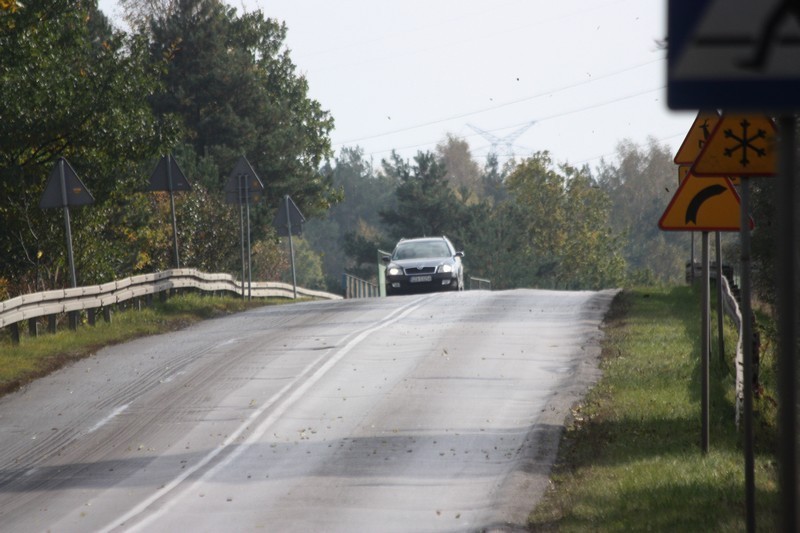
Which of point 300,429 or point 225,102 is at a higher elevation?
point 225,102

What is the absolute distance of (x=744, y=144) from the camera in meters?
8.07

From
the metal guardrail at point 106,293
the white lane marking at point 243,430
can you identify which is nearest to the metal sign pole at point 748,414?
the white lane marking at point 243,430

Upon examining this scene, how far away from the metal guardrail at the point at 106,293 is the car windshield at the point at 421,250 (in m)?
3.85

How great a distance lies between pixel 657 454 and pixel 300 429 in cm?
372

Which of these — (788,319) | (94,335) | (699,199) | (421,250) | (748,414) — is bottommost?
(94,335)

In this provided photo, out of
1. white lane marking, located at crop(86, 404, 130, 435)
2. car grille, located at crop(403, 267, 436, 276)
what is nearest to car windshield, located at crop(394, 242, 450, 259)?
car grille, located at crop(403, 267, 436, 276)

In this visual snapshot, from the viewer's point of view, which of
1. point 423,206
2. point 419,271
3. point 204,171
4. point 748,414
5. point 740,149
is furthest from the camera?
point 423,206

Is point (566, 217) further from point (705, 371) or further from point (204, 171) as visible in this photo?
point (705, 371)

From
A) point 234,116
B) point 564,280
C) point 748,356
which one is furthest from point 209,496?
point 564,280

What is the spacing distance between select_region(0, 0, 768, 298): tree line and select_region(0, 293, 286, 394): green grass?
302cm

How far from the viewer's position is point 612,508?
905 centimetres

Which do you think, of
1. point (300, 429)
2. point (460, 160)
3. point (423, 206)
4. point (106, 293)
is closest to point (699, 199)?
point (300, 429)

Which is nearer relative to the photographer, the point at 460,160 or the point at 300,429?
the point at 300,429

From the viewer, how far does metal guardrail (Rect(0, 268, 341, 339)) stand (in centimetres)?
1980
